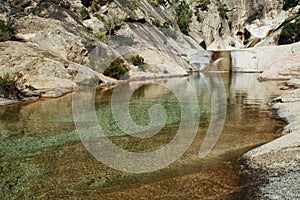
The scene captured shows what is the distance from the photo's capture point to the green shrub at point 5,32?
1428 inches

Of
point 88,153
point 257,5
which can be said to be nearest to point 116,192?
point 88,153

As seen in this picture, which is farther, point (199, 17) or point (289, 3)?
point (289, 3)

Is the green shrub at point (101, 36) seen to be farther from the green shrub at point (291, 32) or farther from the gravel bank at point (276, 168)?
the gravel bank at point (276, 168)

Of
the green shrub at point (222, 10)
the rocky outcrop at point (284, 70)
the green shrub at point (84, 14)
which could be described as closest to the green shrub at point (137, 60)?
the green shrub at point (84, 14)

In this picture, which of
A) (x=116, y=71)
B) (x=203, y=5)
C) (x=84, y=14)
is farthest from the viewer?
(x=203, y=5)

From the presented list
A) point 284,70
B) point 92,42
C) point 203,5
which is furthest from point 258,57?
point 203,5

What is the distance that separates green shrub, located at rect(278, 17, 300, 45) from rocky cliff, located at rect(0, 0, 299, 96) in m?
1.76

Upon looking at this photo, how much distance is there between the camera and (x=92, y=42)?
45.6 metres

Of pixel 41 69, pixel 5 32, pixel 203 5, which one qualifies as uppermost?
pixel 203 5

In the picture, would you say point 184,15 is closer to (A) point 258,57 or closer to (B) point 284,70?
(A) point 258,57

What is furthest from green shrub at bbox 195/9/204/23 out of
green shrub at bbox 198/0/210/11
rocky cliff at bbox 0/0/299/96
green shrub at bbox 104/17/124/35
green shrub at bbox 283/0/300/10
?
green shrub at bbox 104/17/124/35

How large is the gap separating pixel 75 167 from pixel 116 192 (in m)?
2.79

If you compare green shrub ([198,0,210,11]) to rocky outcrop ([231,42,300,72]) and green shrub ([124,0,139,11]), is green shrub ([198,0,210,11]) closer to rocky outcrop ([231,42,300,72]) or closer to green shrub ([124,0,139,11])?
green shrub ([124,0,139,11])

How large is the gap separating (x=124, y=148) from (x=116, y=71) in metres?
29.2
